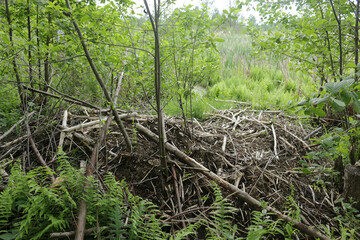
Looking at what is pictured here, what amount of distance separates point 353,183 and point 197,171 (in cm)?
157

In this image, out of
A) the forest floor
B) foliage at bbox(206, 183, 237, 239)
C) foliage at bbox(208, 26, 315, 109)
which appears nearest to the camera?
foliage at bbox(206, 183, 237, 239)

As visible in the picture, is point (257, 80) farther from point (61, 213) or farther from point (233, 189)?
point (61, 213)

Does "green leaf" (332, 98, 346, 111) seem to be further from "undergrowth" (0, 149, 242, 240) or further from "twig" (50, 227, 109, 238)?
"twig" (50, 227, 109, 238)

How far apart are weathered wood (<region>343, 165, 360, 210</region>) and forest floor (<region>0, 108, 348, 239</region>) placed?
0.19 meters

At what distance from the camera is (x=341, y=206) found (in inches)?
96.4

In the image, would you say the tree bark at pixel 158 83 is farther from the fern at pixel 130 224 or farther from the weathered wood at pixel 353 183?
the weathered wood at pixel 353 183

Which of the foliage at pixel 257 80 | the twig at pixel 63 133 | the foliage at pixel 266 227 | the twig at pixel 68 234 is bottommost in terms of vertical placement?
the foliage at pixel 266 227

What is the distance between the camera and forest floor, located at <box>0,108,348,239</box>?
2.16 m

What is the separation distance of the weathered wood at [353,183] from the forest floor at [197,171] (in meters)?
0.19

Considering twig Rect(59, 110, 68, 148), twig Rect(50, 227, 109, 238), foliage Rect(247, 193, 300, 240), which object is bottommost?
foliage Rect(247, 193, 300, 240)

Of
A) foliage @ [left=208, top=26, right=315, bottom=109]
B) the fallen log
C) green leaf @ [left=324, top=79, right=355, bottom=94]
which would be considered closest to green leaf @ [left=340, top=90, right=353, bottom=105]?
green leaf @ [left=324, top=79, right=355, bottom=94]

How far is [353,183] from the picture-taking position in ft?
7.67

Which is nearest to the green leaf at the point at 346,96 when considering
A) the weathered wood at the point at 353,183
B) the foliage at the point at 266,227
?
the foliage at the point at 266,227

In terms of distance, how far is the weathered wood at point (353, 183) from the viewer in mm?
2312
